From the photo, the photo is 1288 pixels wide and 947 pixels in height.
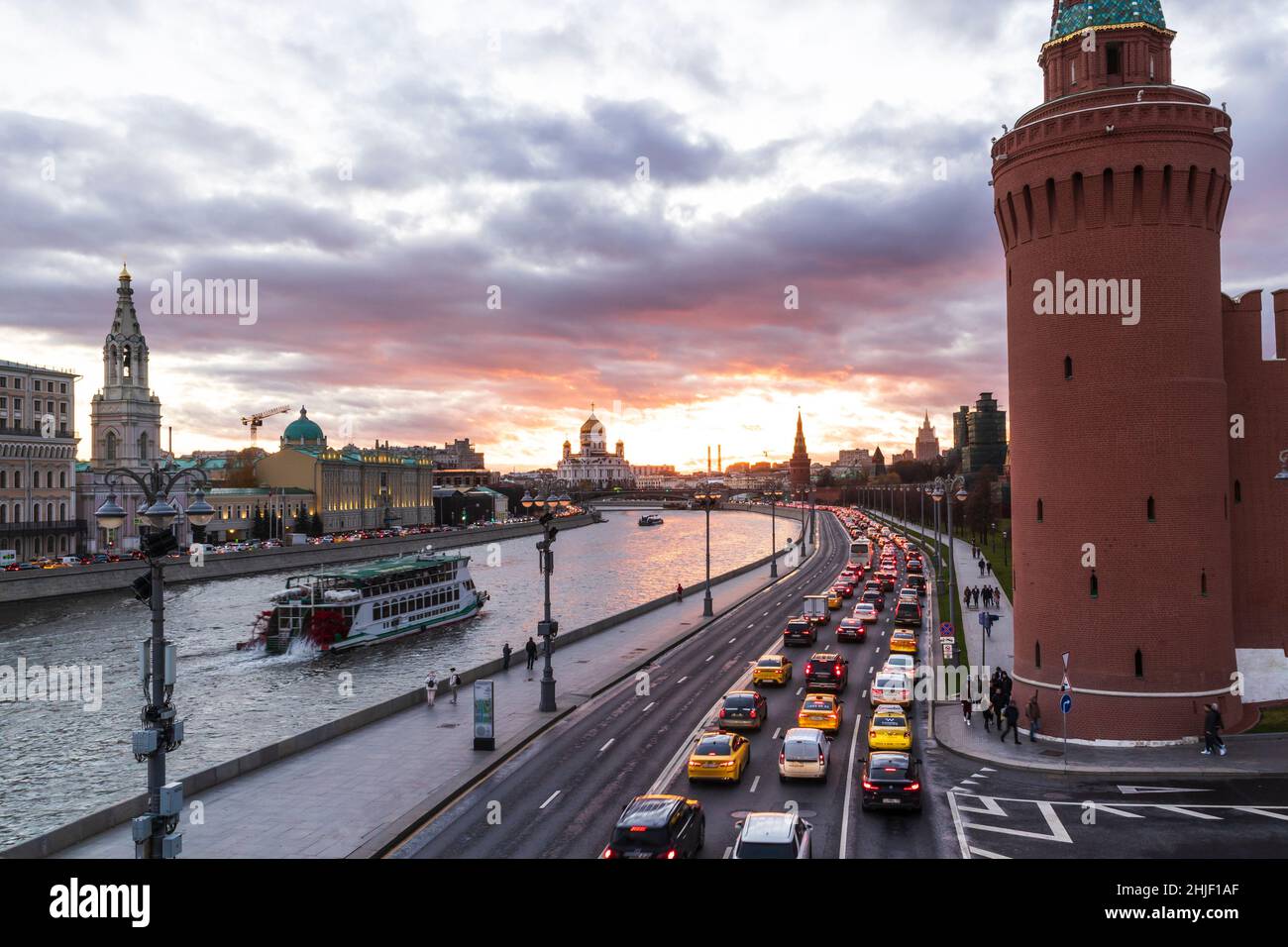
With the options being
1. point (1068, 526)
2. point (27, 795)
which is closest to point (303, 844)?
point (27, 795)

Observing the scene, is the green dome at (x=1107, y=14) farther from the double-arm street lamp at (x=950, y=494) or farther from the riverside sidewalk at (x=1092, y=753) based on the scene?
the riverside sidewalk at (x=1092, y=753)

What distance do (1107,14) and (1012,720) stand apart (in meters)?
20.2

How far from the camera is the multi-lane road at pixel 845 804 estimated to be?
17.1m

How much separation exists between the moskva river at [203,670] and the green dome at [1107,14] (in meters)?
30.0

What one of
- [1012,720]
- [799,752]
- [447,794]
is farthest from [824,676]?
[447,794]

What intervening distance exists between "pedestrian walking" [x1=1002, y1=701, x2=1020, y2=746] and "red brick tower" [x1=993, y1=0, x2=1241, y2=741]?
1.05 m

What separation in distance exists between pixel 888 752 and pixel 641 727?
9311mm

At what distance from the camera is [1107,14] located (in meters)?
27.0

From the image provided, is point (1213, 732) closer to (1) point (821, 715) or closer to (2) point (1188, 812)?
(2) point (1188, 812)

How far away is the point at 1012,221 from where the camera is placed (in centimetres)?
2691

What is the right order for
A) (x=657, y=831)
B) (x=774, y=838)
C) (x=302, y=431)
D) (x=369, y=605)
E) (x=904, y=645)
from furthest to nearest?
(x=302, y=431) < (x=369, y=605) < (x=904, y=645) < (x=657, y=831) < (x=774, y=838)

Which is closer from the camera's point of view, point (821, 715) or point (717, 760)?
point (717, 760)

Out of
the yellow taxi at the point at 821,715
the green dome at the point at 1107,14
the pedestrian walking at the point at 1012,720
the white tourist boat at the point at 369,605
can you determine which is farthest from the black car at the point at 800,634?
the white tourist boat at the point at 369,605
